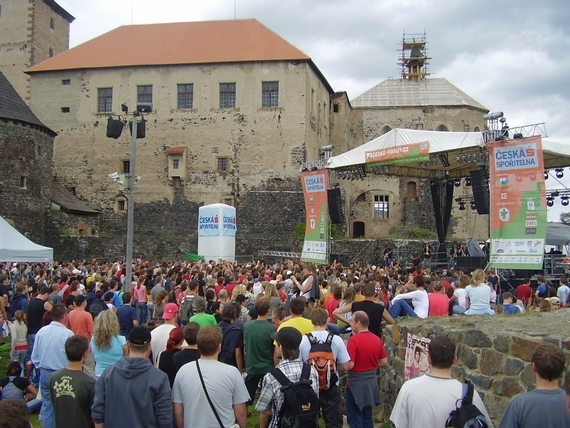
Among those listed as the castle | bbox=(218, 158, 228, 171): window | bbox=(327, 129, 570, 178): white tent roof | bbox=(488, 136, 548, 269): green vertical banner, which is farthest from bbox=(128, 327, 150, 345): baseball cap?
bbox=(218, 158, 228, 171): window

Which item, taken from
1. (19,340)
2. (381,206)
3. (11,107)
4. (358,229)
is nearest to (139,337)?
(19,340)

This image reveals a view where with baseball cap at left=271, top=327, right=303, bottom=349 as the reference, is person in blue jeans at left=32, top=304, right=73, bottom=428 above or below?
below

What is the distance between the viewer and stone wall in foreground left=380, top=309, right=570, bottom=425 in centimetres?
494

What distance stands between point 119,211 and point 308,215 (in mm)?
20872

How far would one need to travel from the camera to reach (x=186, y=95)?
37.4 m

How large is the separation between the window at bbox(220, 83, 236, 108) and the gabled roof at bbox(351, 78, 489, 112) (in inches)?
479

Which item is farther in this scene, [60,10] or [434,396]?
[60,10]

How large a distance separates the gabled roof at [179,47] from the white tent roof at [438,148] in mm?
16137

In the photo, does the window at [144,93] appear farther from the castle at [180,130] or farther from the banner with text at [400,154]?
the banner with text at [400,154]

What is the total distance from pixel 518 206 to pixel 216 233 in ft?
53.2

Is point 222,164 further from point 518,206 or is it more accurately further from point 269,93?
point 518,206

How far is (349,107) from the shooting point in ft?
145

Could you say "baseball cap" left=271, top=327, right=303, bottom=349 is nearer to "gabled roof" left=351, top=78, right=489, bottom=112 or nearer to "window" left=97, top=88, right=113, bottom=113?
"window" left=97, top=88, right=113, bottom=113

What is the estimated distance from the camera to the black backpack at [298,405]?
4.49 meters
